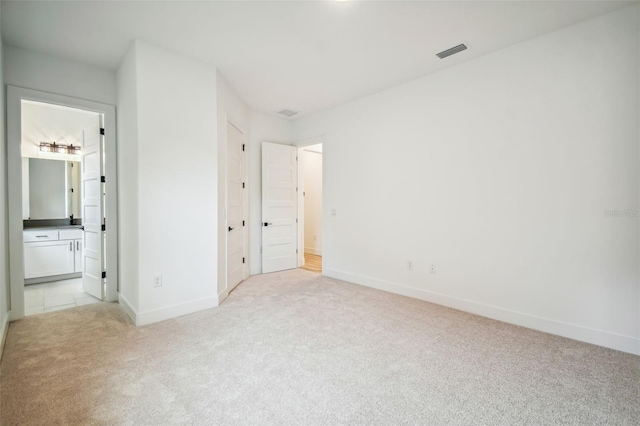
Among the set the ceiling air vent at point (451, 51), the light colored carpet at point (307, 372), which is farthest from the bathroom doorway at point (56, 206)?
the ceiling air vent at point (451, 51)

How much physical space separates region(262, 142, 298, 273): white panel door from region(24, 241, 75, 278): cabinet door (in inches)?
126

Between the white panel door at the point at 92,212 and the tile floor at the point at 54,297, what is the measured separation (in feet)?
0.48

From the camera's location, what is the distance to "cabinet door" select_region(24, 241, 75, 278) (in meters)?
4.43

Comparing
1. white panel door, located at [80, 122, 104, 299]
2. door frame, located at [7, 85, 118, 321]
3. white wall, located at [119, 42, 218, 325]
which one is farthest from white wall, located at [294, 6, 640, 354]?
door frame, located at [7, 85, 118, 321]

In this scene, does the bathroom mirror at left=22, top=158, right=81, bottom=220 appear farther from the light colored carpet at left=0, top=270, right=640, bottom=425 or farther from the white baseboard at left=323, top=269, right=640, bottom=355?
the white baseboard at left=323, top=269, right=640, bottom=355

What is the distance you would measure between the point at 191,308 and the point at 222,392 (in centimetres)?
161

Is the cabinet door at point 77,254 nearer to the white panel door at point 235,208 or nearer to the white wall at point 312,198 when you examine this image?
the white panel door at point 235,208

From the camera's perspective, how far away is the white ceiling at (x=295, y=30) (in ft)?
7.78

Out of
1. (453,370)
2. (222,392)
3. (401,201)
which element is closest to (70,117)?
(222,392)

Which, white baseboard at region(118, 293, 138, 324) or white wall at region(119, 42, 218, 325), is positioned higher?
white wall at region(119, 42, 218, 325)

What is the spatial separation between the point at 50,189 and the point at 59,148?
760mm

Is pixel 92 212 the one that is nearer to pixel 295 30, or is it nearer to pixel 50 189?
pixel 50 189

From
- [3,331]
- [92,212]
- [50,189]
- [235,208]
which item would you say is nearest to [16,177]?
[92,212]

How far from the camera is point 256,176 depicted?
505 centimetres
